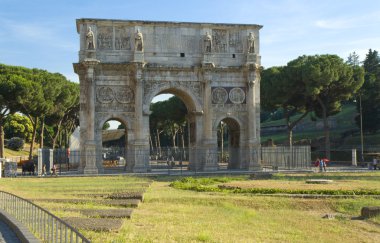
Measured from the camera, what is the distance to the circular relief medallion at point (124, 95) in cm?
3503

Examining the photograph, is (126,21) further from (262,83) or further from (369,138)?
(369,138)

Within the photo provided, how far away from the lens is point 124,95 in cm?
3516

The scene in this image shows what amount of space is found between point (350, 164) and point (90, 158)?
995 inches

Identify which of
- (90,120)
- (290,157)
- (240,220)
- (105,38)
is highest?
(105,38)

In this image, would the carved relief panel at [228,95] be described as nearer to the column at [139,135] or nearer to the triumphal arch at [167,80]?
the triumphal arch at [167,80]

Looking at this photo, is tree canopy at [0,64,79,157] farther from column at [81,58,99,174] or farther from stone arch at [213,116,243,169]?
Result: stone arch at [213,116,243,169]

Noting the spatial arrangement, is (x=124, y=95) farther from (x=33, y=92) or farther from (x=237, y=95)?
(x=33, y=92)

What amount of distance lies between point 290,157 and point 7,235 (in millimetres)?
29211

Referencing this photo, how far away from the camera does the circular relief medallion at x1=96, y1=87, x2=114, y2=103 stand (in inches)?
1367

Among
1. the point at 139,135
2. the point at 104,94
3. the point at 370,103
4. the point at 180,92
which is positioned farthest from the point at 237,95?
the point at 370,103

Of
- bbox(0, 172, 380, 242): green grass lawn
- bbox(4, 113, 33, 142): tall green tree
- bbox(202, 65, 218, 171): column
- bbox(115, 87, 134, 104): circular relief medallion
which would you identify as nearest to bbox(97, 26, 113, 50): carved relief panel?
bbox(115, 87, 134, 104): circular relief medallion

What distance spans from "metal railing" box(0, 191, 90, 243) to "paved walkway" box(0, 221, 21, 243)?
1.03ft

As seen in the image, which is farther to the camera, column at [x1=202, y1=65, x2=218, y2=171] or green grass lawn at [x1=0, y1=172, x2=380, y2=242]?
column at [x1=202, y1=65, x2=218, y2=171]

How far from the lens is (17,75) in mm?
44000
